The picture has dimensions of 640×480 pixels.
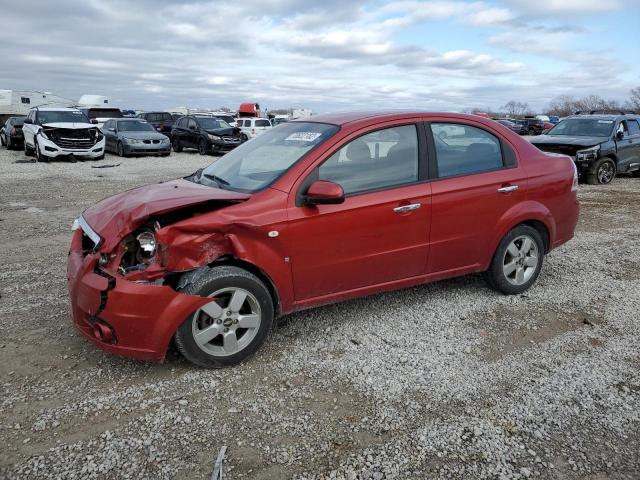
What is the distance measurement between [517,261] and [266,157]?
8.16 ft

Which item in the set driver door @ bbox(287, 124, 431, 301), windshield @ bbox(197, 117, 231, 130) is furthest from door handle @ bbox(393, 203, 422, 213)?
windshield @ bbox(197, 117, 231, 130)

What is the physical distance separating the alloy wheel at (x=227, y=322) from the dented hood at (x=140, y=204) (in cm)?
64

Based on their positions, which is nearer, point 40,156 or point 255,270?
point 255,270

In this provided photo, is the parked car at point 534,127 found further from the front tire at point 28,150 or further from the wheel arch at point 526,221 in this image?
the wheel arch at point 526,221

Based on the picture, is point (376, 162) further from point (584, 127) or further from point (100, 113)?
point (100, 113)

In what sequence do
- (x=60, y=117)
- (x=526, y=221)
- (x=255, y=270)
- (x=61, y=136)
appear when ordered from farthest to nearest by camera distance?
(x=60, y=117) → (x=61, y=136) → (x=526, y=221) → (x=255, y=270)

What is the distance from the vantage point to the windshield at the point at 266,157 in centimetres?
385

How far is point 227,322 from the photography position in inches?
135

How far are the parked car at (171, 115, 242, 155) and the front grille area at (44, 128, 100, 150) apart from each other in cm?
463

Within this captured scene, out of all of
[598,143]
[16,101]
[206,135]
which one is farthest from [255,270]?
[16,101]

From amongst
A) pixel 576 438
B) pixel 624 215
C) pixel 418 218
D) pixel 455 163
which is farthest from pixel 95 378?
pixel 624 215

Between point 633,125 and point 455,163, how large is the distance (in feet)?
36.6

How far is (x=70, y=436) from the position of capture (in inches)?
110

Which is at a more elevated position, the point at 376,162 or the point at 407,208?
the point at 376,162
